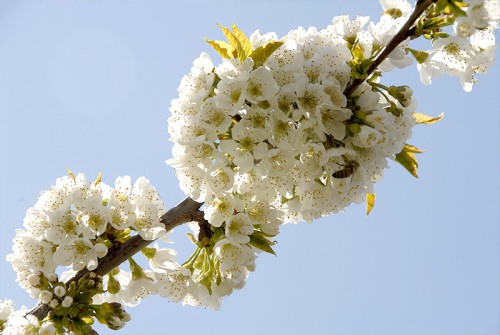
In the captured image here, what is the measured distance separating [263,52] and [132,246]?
1.36 m

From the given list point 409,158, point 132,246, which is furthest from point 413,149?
point 132,246

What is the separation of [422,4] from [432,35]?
30cm

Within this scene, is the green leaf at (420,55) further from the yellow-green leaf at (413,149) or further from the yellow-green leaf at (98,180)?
the yellow-green leaf at (98,180)

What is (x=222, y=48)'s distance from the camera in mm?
3125

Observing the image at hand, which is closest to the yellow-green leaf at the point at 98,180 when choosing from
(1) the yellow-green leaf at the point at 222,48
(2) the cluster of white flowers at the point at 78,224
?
(2) the cluster of white flowers at the point at 78,224

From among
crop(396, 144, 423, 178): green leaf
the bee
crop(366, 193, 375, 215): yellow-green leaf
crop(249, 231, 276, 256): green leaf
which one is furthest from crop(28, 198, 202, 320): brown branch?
crop(396, 144, 423, 178): green leaf

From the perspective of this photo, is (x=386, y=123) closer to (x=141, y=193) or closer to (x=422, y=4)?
(x=422, y=4)

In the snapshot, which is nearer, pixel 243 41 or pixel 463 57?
pixel 243 41

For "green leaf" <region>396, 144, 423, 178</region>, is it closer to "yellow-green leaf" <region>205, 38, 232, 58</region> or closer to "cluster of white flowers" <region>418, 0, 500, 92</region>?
"cluster of white flowers" <region>418, 0, 500, 92</region>

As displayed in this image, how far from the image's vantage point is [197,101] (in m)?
3.08

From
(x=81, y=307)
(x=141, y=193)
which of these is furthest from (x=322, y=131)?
(x=81, y=307)

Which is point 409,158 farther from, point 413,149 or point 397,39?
point 397,39

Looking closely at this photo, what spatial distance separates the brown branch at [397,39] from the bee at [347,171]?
0.38m

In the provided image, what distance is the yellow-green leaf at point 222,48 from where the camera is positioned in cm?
312
